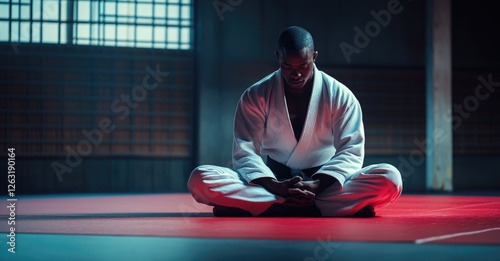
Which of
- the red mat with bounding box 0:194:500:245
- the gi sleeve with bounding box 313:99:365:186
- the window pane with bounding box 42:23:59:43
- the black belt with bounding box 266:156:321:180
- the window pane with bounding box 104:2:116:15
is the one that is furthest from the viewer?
the window pane with bounding box 104:2:116:15

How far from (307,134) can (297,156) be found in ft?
0.41

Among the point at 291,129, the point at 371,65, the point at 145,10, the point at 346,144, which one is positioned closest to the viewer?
the point at 346,144

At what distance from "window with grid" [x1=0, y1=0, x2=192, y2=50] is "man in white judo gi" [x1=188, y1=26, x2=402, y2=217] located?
427cm

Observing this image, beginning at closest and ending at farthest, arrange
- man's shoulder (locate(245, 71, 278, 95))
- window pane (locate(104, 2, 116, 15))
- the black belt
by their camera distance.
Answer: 1. the black belt
2. man's shoulder (locate(245, 71, 278, 95))
3. window pane (locate(104, 2, 116, 15))

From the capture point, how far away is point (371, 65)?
28.5 feet

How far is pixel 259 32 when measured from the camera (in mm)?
8406

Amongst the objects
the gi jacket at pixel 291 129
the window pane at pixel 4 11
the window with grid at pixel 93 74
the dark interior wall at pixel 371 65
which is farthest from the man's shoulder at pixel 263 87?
the window pane at pixel 4 11

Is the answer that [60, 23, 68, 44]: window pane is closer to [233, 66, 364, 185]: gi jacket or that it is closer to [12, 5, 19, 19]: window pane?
[12, 5, 19, 19]: window pane

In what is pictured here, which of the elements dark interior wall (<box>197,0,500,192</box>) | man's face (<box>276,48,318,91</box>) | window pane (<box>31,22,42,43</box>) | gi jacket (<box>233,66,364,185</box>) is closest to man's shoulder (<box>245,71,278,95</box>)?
gi jacket (<box>233,66,364,185</box>)

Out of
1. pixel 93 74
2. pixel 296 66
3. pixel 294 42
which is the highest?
pixel 93 74

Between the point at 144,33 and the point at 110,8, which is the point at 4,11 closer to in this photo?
the point at 110,8

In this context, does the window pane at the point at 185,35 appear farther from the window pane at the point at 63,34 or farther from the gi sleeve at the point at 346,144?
the gi sleeve at the point at 346,144

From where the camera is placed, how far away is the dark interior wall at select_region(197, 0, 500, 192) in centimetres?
823

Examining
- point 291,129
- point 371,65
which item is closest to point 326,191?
point 291,129
